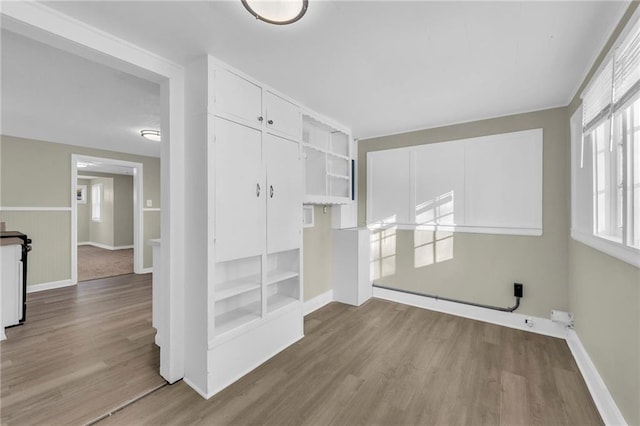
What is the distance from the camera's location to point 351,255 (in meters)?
3.76

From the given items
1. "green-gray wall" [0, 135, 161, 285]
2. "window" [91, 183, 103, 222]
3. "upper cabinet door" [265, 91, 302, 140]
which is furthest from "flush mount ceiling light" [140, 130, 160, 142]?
"window" [91, 183, 103, 222]

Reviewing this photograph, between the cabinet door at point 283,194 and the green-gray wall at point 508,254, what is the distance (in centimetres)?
179

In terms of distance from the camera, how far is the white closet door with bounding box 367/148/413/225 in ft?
12.5

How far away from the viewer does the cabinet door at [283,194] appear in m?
2.47

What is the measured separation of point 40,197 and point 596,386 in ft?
22.8

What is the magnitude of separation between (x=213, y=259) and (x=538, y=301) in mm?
3349

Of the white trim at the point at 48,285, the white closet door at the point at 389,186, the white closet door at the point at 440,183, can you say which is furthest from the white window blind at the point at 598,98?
the white trim at the point at 48,285

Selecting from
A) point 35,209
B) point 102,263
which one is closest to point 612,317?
point 35,209

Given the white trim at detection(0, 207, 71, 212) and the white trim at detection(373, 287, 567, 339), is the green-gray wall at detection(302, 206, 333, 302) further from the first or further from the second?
the white trim at detection(0, 207, 71, 212)

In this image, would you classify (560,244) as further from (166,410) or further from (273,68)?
(166,410)

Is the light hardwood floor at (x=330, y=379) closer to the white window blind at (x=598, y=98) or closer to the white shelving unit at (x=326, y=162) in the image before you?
the white shelving unit at (x=326, y=162)

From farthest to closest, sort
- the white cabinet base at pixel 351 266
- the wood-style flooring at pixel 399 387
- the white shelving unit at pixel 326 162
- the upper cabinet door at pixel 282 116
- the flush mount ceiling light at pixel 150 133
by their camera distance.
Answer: the flush mount ceiling light at pixel 150 133, the white cabinet base at pixel 351 266, the white shelving unit at pixel 326 162, the upper cabinet door at pixel 282 116, the wood-style flooring at pixel 399 387

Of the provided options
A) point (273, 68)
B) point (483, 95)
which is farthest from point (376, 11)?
point (483, 95)

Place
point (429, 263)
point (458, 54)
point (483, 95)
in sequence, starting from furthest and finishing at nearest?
point (429, 263), point (483, 95), point (458, 54)
